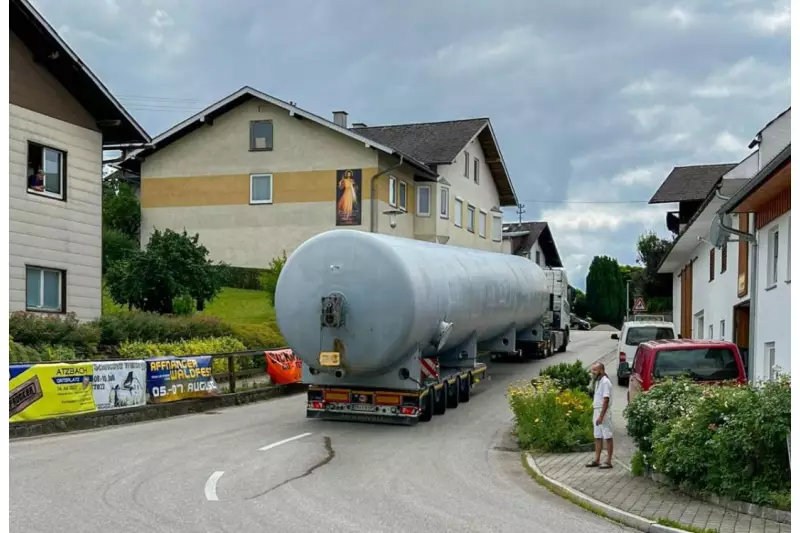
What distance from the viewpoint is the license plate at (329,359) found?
17.2m

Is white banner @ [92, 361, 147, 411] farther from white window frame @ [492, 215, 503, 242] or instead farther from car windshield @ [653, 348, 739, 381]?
white window frame @ [492, 215, 503, 242]

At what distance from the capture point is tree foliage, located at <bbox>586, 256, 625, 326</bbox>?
3216 inches

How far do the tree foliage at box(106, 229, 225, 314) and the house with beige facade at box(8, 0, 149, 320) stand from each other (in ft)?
18.2

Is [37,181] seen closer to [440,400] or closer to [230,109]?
[440,400]

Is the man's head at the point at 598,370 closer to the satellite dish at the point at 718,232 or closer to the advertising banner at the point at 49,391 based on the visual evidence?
the satellite dish at the point at 718,232

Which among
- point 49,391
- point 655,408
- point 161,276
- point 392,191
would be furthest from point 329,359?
point 392,191

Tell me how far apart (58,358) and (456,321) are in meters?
8.85

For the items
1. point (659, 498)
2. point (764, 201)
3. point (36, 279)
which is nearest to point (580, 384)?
point (764, 201)

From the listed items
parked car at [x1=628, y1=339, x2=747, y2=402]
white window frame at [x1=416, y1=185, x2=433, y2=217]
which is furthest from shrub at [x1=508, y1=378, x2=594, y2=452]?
white window frame at [x1=416, y1=185, x2=433, y2=217]

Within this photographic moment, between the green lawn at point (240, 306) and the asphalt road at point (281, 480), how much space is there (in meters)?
19.1

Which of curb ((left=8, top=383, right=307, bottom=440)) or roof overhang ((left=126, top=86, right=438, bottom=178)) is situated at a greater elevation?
roof overhang ((left=126, top=86, right=438, bottom=178))

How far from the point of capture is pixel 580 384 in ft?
62.1

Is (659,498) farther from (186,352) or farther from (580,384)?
(186,352)

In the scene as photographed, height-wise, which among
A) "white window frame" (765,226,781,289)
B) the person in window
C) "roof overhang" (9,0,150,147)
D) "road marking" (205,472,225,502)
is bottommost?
"road marking" (205,472,225,502)
